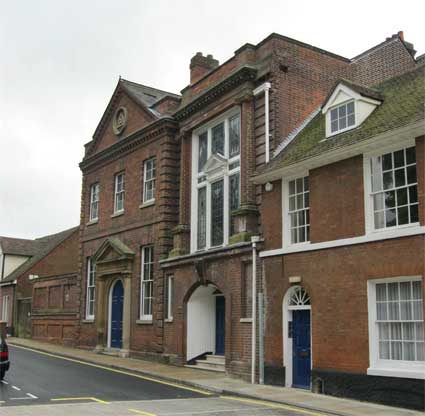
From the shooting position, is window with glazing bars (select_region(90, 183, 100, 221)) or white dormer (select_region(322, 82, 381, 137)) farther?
window with glazing bars (select_region(90, 183, 100, 221))

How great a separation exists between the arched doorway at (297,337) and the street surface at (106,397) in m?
2.29

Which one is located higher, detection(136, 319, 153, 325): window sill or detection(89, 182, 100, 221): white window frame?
detection(89, 182, 100, 221): white window frame

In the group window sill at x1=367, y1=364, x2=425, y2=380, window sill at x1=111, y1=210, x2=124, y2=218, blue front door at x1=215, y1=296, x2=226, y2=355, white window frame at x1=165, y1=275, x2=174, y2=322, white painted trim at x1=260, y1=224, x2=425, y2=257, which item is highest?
window sill at x1=111, y1=210, x2=124, y2=218

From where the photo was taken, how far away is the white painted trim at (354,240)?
13.2 meters

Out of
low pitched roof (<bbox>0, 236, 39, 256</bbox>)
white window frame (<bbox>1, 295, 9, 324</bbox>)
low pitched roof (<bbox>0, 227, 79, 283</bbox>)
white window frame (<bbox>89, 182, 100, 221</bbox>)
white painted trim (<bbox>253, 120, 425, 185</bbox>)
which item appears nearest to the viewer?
white painted trim (<bbox>253, 120, 425, 185</bbox>)

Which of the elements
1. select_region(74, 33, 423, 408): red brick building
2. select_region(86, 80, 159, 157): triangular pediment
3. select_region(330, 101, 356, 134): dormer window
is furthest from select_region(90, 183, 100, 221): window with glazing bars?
select_region(330, 101, 356, 134): dormer window

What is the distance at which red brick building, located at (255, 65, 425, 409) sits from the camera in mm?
13305

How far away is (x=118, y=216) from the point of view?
87.4 ft

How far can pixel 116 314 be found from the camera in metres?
26.0

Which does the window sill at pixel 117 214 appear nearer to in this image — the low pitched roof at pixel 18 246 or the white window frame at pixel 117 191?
the white window frame at pixel 117 191

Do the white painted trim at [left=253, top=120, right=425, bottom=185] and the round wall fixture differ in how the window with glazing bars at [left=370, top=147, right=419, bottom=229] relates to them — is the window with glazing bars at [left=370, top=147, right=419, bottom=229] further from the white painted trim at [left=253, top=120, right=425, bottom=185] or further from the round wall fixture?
the round wall fixture

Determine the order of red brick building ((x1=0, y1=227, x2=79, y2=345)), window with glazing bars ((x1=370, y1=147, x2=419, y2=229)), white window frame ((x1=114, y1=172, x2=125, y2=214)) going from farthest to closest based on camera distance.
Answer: red brick building ((x1=0, y1=227, x2=79, y2=345)) → white window frame ((x1=114, y1=172, x2=125, y2=214)) → window with glazing bars ((x1=370, y1=147, x2=419, y2=229))

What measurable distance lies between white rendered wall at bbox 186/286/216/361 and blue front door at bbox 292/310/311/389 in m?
5.12

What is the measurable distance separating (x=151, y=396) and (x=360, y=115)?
8.78 metres
